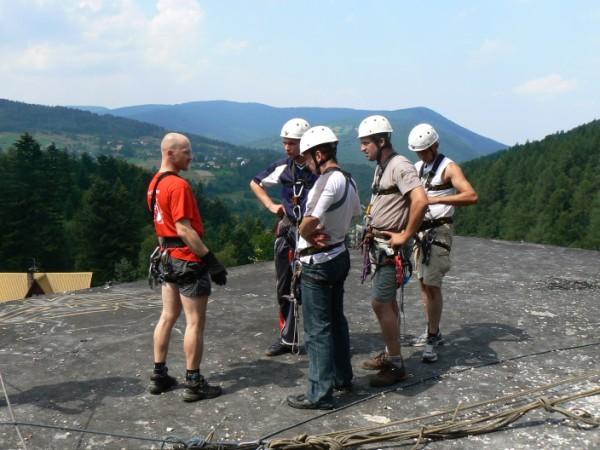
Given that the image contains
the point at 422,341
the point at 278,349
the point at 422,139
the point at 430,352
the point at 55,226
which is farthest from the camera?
the point at 55,226

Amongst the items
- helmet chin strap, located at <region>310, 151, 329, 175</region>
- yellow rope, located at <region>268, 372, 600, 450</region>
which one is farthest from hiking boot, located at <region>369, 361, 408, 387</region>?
helmet chin strap, located at <region>310, 151, 329, 175</region>

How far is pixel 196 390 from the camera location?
479 cm

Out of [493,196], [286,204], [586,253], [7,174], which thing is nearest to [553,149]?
[493,196]

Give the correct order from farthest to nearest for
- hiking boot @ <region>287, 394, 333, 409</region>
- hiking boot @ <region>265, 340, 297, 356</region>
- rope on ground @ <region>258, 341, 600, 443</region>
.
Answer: hiking boot @ <region>265, 340, 297, 356</region>, hiking boot @ <region>287, 394, 333, 409</region>, rope on ground @ <region>258, 341, 600, 443</region>

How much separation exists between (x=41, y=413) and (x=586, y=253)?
11.4 metres

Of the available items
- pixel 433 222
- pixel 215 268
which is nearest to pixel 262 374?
pixel 215 268

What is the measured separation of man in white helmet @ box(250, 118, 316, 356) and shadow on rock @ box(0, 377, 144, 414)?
1560mm

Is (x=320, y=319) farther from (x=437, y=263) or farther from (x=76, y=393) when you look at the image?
(x=76, y=393)

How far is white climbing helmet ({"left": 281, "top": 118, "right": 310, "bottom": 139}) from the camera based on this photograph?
541 cm

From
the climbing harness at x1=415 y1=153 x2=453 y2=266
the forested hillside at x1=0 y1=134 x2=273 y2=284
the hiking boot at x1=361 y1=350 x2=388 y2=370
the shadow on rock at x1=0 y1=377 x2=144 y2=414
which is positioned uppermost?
the climbing harness at x1=415 y1=153 x2=453 y2=266

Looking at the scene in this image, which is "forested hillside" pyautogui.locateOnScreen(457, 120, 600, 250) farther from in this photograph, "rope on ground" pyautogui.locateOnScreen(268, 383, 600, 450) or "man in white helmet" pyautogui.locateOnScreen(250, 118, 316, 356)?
"rope on ground" pyautogui.locateOnScreen(268, 383, 600, 450)

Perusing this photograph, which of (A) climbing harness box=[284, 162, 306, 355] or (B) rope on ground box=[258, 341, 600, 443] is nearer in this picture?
(B) rope on ground box=[258, 341, 600, 443]

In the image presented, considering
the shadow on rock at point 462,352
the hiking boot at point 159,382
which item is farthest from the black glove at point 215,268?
the shadow on rock at point 462,352

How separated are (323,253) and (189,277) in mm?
1151
